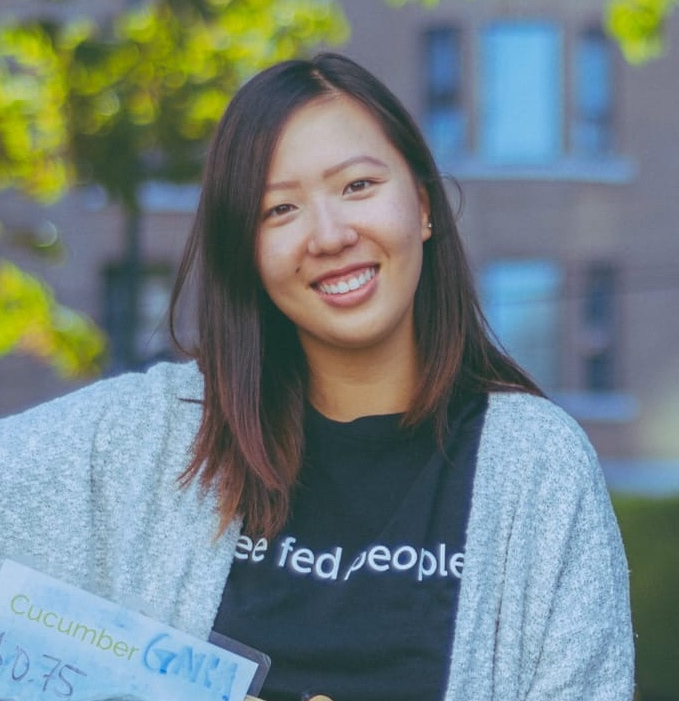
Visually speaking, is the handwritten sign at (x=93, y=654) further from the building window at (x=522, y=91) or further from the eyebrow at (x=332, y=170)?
the building window at (x=522, y=91)

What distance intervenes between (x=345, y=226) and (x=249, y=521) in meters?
0.47

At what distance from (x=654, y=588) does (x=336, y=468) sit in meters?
2.79

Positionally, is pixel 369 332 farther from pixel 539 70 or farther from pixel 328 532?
pixel 539 70

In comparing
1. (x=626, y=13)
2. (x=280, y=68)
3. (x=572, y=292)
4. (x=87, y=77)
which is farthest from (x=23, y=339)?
(x=572, y=292)

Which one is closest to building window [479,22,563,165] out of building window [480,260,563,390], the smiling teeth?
building window [480,260,563,390]

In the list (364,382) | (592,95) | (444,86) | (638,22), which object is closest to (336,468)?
(364,382)

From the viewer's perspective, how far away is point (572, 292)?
16.8 meters

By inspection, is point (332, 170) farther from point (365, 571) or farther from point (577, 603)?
point (577, 603)

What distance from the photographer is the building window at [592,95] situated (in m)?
16.7

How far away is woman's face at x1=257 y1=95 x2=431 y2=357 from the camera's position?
223 centimetres

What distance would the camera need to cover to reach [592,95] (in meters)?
16.8

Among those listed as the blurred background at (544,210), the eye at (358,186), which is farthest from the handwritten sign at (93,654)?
the blurred background at (544,210)

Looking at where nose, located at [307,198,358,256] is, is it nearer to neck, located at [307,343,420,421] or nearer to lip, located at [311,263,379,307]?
lip, located at [311,263,379,307]

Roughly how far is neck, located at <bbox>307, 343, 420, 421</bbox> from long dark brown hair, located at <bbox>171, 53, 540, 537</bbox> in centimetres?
4
